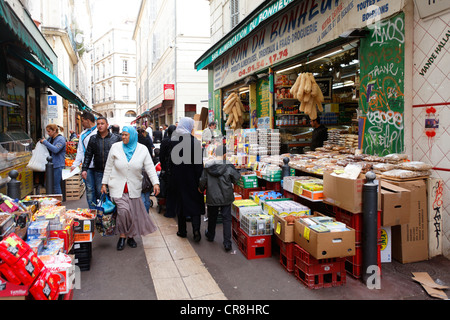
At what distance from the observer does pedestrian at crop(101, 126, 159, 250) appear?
188 inches

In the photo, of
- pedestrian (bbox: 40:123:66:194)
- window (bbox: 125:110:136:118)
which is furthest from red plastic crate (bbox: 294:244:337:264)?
window (bbox: 125:110:136:118)

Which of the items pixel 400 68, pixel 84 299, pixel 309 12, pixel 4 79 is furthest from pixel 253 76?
pixel 84 299

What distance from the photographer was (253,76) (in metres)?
10.2

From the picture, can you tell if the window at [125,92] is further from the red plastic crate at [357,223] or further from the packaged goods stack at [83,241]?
the red plastic crate at [357,223]

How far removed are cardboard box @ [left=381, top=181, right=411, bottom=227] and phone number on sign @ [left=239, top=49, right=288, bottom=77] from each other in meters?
5.17

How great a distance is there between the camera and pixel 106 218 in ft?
15.9

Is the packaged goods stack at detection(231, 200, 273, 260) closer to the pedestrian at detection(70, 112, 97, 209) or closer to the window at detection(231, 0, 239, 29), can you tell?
the pedestrian at detection(70, 112, 97, 209)

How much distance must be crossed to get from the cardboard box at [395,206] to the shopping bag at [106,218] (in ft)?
12.1

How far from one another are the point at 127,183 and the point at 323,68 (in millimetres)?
6357

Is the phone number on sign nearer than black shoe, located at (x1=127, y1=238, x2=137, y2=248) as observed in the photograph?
No

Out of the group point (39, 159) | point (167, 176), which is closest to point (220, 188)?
point (167, 176)

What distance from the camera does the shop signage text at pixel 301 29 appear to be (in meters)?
5.44

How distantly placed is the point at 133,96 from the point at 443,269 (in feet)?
197

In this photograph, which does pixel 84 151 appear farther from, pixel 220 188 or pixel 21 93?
pixel 21 93
